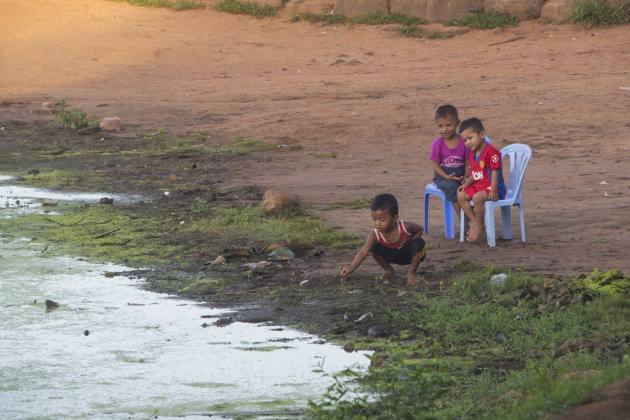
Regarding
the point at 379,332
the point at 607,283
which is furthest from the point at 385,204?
the point at 607,283

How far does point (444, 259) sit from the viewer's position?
6.44 metres

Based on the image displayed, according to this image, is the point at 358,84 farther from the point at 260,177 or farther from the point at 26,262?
the point at 26,262

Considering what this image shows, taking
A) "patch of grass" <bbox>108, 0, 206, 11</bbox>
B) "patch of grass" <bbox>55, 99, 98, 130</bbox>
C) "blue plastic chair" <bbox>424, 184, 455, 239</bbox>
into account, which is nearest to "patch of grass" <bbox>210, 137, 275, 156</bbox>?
"patch of grass" <bbox>55, 99, 98, 130</bbox>

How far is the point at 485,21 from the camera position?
19.6 m

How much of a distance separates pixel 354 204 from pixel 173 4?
18.2 m

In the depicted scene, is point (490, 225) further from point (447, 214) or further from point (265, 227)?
point (265, 227)

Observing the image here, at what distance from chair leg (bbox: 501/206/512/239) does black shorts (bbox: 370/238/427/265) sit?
4.51 feet

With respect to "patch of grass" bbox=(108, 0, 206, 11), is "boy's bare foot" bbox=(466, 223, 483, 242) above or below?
below

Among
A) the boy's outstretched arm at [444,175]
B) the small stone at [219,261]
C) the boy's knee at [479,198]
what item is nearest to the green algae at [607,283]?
the boy's knee at [479,198]

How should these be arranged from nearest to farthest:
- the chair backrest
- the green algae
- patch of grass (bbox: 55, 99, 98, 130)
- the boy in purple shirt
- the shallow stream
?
the shallow stream → the green algae → the chair backrest → the boy in purple shirt → patch of grass (bbox: 55, 99, 98, 130)

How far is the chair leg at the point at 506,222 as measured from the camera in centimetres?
695

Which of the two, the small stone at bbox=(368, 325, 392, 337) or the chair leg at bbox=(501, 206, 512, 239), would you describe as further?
the chair leg at bbox=(501, 206, 512, 239)

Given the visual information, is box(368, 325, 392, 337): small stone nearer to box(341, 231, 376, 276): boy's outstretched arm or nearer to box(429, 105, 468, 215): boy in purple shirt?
box(341, 231, 376, 276): boy's outstretched arm

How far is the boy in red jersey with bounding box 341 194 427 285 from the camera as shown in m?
5.70
